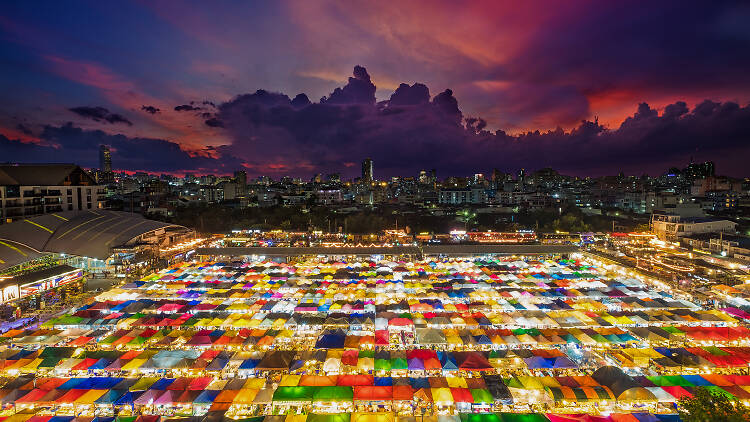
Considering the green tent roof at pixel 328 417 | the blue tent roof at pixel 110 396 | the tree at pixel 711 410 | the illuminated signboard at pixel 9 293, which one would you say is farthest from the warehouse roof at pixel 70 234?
the tree at pixel 711 410

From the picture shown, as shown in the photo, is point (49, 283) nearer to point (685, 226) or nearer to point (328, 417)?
point (328, 417)

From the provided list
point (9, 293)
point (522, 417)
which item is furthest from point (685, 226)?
point (9, 293)

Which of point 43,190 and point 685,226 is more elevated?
point 43,190

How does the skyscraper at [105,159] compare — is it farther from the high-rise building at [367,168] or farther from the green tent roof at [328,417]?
the green tent roof at [328,417]

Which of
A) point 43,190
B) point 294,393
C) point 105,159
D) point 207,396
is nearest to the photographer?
point 207,396

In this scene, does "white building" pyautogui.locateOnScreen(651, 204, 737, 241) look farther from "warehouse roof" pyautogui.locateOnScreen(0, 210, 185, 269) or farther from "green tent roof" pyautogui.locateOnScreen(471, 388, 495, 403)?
"warehouse roof" pyautogui.locateOnScreen(0, 210, 185, 269)

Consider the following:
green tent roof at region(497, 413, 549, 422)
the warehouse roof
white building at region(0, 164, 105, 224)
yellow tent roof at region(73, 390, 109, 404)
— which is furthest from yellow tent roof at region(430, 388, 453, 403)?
white building at region(0, 164, 105, 224)
